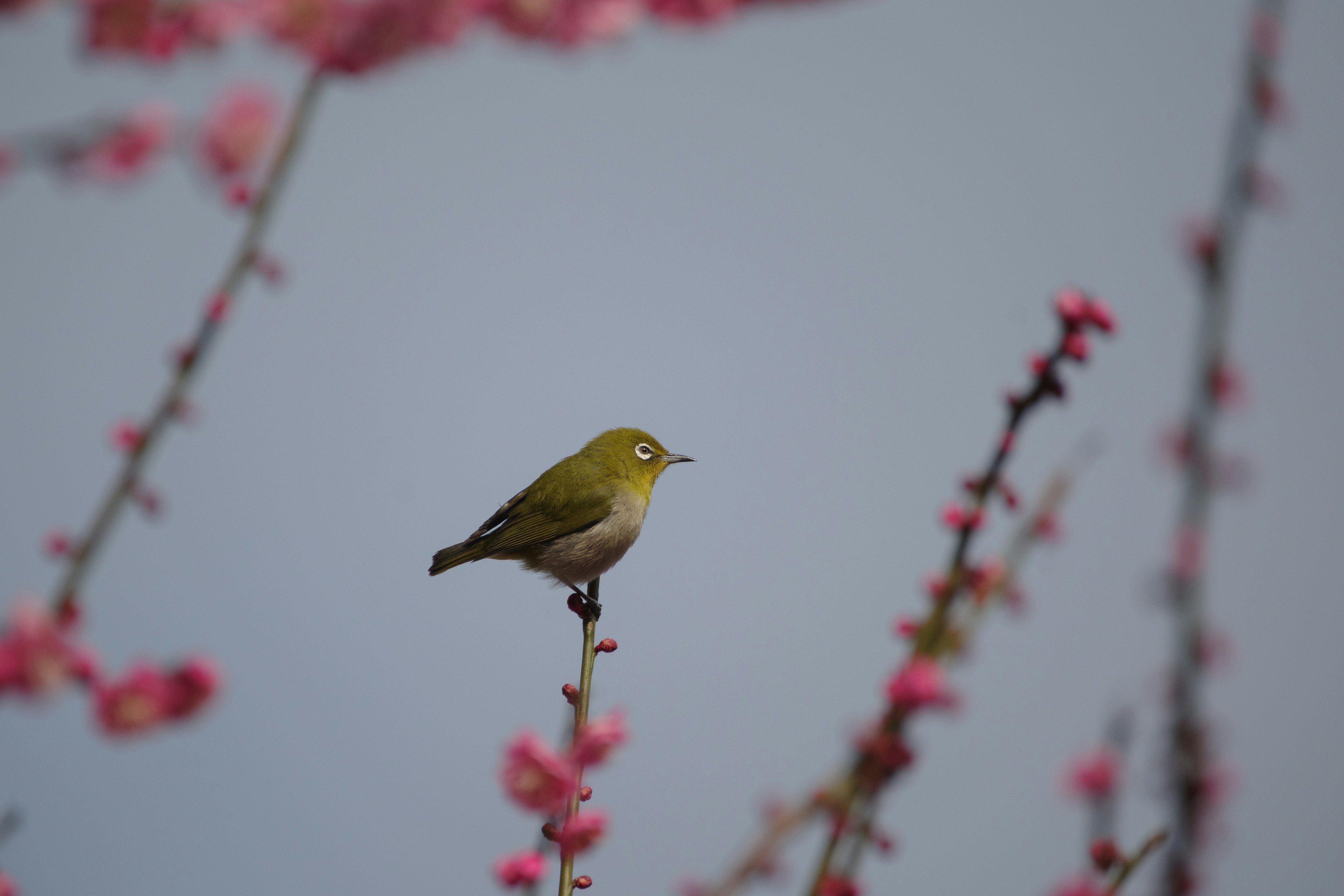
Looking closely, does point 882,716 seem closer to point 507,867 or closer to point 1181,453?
point 1181,453

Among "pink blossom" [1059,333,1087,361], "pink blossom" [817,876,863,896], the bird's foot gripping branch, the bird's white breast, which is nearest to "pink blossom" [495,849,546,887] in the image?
the bird's foot gripping branch

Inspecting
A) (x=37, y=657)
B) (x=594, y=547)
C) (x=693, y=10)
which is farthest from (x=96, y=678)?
(x=594, y=547)

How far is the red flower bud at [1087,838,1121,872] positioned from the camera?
173 cm

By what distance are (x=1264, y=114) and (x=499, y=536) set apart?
436 centimetres

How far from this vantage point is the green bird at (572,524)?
529 cm

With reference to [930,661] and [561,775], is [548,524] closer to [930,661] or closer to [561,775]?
[561,775]

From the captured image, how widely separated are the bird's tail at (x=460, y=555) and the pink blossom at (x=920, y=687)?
402 centimetres

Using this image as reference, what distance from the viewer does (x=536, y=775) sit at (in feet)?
6.65

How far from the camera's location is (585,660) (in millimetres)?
2330

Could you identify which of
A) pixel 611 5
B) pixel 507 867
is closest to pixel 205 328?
pixel 611 5

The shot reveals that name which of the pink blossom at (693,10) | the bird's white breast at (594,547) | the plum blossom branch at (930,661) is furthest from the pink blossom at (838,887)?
the bird's white breast at (594,547)

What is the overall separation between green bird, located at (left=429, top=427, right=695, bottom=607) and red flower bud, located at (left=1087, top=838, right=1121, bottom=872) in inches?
145

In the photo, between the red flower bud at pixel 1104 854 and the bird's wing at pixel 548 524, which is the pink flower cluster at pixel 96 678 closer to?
the red flower bud at pixel 1104 854

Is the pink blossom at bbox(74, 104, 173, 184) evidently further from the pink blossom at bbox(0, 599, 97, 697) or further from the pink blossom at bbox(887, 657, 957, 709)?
the pink blossom at bbox(887, 657, 957, 709)
